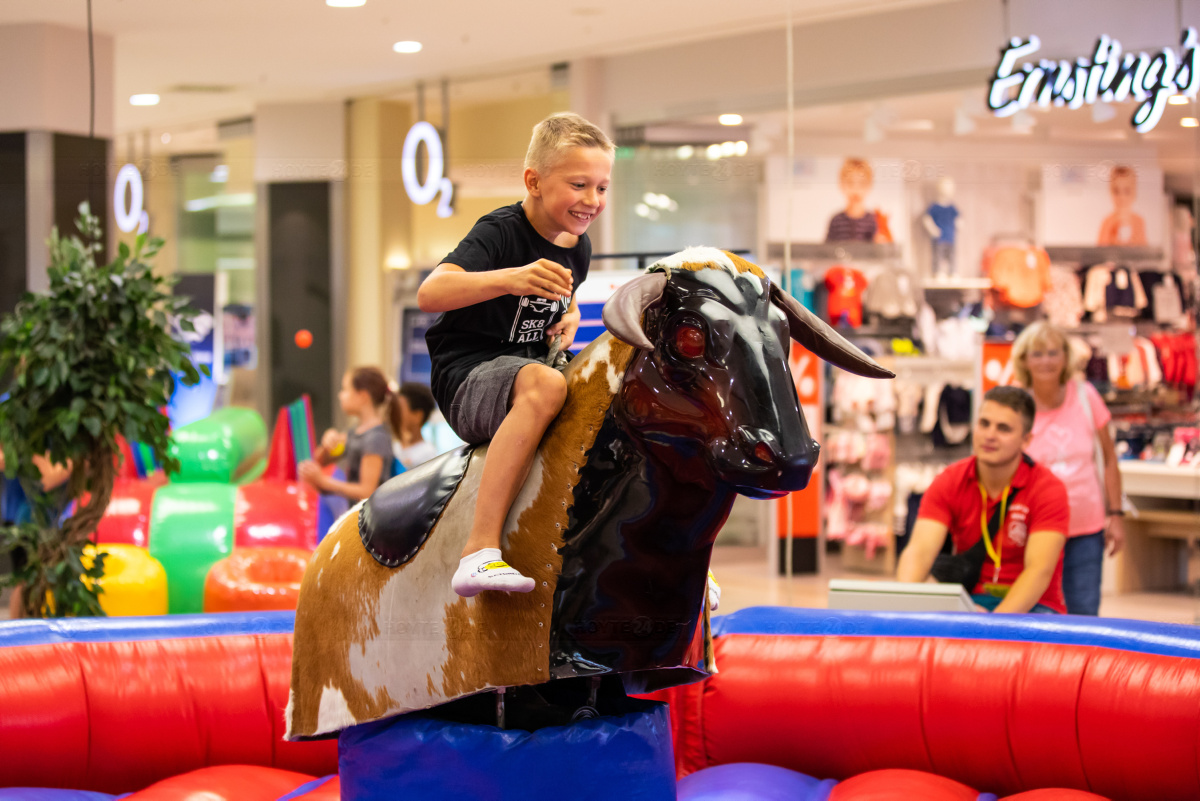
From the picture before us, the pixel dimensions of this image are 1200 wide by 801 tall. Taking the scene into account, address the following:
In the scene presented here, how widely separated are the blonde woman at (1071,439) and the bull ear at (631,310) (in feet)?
11.2

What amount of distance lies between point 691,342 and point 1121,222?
28.8 ft

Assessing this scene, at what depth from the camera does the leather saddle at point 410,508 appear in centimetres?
177

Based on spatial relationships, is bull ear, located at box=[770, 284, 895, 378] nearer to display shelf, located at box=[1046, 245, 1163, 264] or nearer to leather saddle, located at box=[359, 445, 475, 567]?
leather saddle, located at box=[359, 445, 475, 567]

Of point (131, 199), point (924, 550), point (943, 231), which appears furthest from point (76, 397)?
point (943, 231)

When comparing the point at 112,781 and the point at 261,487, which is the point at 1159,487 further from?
the point at 112,781

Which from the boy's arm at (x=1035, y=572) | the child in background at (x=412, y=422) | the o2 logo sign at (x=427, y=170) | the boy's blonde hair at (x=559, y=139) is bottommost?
the boy's arm at (x=1035, y=572)

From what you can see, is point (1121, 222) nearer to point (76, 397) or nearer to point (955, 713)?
point (955, 713)

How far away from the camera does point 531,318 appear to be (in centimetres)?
186

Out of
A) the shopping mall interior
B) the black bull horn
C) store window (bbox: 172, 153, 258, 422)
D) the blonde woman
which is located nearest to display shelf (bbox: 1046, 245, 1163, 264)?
the shopping mall interior

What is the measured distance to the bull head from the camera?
4.92 feet

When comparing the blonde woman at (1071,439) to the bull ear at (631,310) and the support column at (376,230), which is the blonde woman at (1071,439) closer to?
the bull ear at (631,310)

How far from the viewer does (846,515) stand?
29.0 feet

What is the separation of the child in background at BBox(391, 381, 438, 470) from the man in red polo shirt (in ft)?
8.52

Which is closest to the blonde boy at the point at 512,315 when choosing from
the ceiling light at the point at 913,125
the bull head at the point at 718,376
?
the bull head at the point at 718,376
